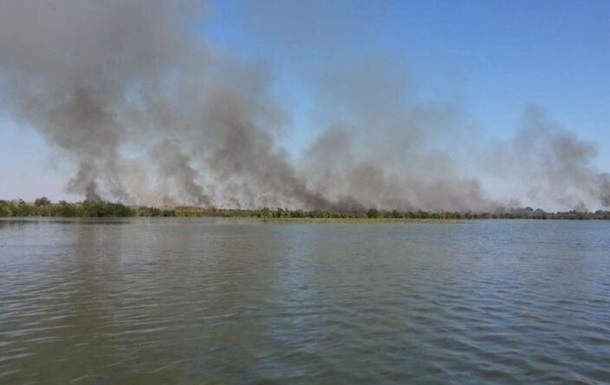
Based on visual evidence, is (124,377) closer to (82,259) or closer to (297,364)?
(297,364)

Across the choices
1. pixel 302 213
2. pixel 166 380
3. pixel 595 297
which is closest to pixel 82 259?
pixel 166 380

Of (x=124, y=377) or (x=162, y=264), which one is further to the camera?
(x=162, y=264)

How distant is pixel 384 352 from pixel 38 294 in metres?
14.6

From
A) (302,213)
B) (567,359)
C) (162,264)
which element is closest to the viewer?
(567,359)

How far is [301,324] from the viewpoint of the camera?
15.3 metres

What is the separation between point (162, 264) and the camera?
31.2m

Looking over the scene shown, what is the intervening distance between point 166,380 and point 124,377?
901 millimetres

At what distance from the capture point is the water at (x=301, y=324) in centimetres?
1085

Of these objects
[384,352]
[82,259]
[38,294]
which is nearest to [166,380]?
[384,352]

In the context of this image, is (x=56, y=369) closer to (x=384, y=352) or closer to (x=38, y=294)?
(x=384, y=352)

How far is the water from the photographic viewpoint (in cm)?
1085

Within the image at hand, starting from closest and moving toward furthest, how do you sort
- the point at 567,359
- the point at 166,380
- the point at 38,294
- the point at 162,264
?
the point at 166,380, the point at 567,359, the point at 38,294, the point at 162,264

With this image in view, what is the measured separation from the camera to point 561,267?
31.7 metres

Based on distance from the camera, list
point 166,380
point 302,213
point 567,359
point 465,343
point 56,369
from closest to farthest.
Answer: point 166,380
point 56,369
point 567,359
point 465,343
point 302,213
